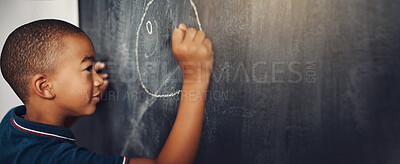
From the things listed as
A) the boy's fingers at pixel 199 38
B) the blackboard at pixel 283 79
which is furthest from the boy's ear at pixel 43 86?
the boy's fingers at pixel 199 38

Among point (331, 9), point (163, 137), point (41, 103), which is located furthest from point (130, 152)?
point (331, 9)

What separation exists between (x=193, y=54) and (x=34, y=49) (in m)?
0.36

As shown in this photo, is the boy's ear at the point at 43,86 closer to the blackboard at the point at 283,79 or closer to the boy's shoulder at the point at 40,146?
the boy's shoulder at the point at 40,146

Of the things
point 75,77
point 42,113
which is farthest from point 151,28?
point 42,113

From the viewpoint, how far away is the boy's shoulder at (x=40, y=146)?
0.51 meters

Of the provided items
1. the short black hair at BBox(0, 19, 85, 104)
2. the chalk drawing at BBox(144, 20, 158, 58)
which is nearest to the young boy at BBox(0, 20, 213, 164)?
the short black hair at BBox(0, 19, 85, 104)

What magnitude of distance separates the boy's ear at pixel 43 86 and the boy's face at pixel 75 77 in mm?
10

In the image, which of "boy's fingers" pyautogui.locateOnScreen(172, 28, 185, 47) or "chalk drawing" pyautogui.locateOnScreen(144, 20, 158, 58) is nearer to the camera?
"boy's fingers" pyautogui.locateOnScreen(172, 28, 185, 47)

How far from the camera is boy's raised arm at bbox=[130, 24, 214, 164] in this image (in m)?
0.49

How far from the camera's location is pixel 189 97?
499 millimetres

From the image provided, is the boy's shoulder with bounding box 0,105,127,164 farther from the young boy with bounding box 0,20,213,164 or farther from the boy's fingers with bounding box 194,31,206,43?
the boy's fingers with bounding box 194,31,206,43

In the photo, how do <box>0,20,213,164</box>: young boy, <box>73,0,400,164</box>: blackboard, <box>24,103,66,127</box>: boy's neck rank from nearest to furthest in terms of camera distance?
<box>73,0,400,164</box>: blackboard < <box>0,20,213,164</box>: young boy < <box>24,103,66,127</box>: boy's neck

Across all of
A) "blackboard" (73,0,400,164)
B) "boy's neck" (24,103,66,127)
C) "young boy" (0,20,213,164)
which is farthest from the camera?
"boy's neck" (24,103,66,127)

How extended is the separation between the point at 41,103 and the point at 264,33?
0.53 meters
